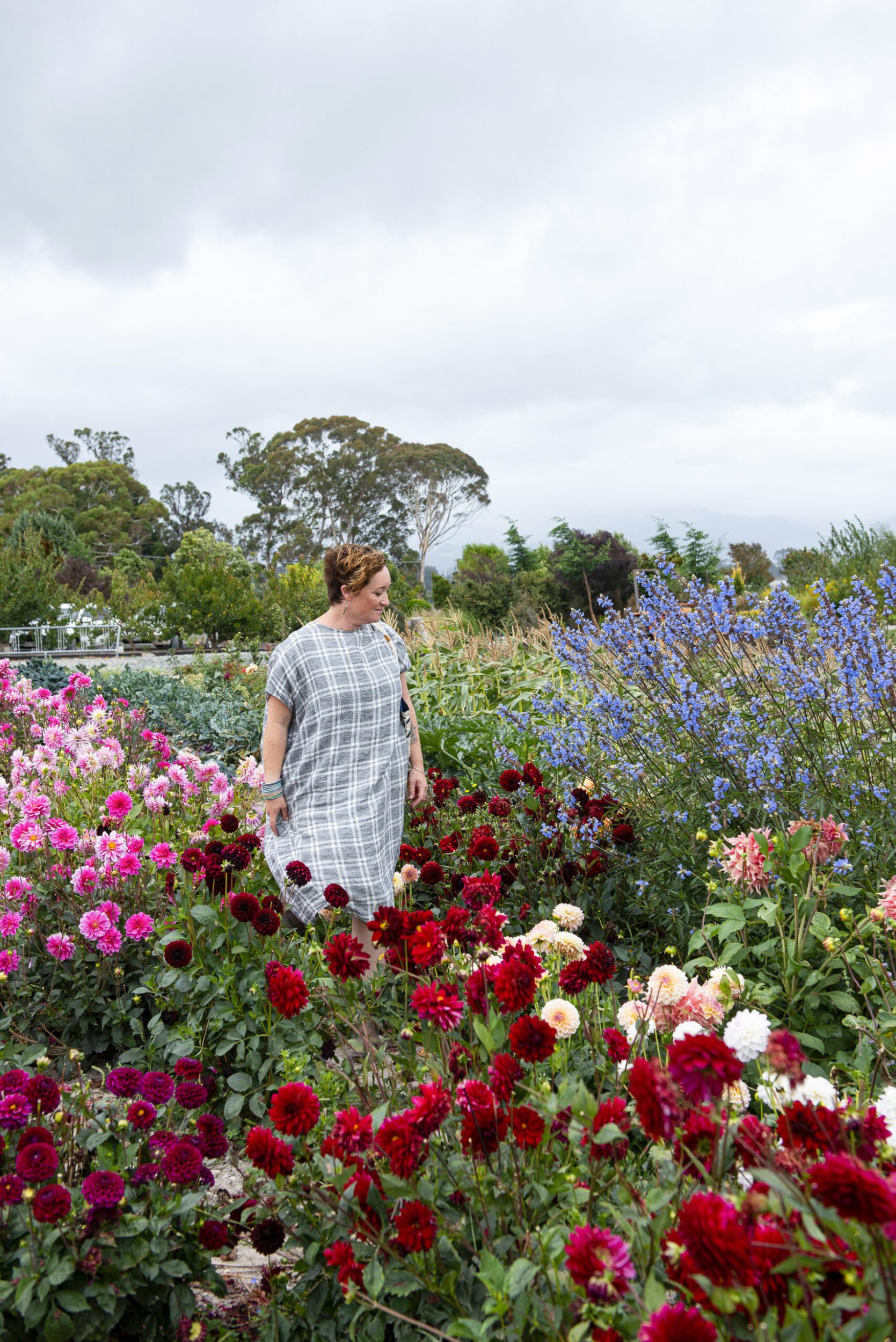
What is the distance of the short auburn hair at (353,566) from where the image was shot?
3.12 meters

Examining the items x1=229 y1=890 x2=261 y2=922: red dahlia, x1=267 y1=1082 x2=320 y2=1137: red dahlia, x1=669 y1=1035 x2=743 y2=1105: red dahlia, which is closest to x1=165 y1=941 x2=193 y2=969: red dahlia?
x1=229 y1=890 x2=261 y2=922: red dahlia

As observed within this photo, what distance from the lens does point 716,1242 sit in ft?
2.66

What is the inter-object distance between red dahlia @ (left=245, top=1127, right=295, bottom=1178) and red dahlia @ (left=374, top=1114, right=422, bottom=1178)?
177 mm

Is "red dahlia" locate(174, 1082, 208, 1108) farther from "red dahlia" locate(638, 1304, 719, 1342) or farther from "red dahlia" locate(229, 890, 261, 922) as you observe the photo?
"red dahlia" locate(638, 1304, 719, 1342)

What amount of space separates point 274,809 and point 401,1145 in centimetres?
206

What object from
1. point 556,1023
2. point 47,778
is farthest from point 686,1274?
point 47,778

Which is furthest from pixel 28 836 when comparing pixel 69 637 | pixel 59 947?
pixel 69 637

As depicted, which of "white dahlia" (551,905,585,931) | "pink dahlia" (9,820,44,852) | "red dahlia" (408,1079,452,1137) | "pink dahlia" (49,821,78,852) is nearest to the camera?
"red dahlia" (408,1079,452,1137)

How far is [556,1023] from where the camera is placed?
164 centimetres

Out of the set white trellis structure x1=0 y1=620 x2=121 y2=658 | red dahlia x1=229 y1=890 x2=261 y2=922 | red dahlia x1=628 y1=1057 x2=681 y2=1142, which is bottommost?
red dahlia x1=229 y1=890 x2=261 y2=922

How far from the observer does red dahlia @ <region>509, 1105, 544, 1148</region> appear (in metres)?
1.17

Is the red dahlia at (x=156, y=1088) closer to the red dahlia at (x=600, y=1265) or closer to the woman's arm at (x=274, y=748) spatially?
the red dahlia at (x=600, y=1265)

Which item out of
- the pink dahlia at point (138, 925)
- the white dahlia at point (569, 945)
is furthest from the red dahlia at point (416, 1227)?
the pink dahlia at point (138, 925)

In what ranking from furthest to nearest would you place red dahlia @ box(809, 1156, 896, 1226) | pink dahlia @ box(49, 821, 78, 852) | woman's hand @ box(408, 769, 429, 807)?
woman's hand @ box(408, 769, 429, 807) → pink dahlia @ box(49, 821, 78, 852) → red dahlia @ box(809, 1156, 896, 1226)
